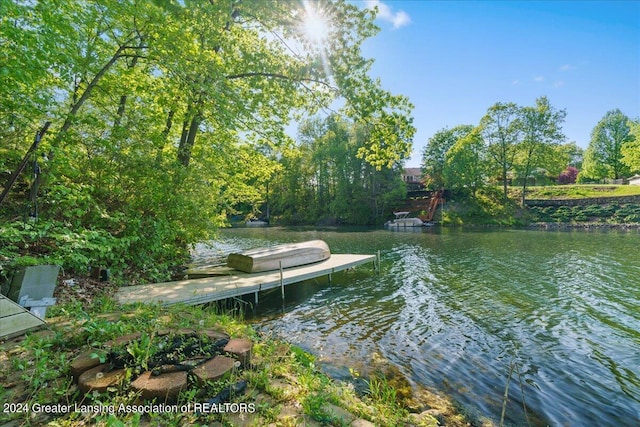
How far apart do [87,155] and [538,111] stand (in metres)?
47.4

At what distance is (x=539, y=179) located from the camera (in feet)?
162

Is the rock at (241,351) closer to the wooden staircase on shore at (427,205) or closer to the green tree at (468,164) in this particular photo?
the wooden staircase on shore at (427,205)

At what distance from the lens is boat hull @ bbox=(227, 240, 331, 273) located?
420 inches

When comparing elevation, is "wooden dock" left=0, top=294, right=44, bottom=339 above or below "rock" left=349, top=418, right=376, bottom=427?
above

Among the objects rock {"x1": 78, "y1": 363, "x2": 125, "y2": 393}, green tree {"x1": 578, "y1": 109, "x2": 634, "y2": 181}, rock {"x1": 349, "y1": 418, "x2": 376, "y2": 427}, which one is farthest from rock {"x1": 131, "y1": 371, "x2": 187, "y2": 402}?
green tree {"x1": 578, "y1": 109, "x2": 634, "y2": 181}

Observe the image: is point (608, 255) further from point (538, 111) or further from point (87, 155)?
point (538, 111)

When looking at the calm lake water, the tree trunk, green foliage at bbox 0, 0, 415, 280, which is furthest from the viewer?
the tree trunk

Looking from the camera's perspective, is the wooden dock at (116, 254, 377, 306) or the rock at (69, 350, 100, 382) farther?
the wooden dock at (116, 254, 377, 306)

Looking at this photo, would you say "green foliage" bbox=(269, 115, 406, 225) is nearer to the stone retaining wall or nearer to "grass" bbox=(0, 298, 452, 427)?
the stone retaining wall

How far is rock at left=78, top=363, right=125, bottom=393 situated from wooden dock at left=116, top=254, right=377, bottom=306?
11.8 ft

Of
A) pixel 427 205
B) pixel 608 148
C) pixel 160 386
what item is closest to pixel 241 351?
pixel 160 386

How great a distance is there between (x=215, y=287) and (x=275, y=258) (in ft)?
9.62

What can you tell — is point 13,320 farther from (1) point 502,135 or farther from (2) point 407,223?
(1) point 502,135

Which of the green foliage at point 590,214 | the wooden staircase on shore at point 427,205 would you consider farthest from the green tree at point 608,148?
the wooden staircase on shore at point 427,205
